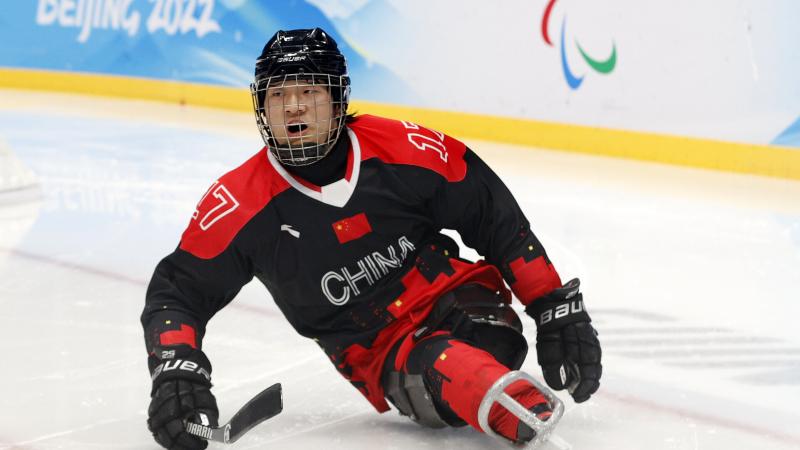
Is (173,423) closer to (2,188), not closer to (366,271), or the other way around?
(366,271)

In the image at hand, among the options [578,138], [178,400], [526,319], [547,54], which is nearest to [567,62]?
[547,54]

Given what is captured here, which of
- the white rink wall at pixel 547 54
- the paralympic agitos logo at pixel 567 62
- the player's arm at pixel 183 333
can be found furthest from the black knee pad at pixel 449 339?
the paralympic agitos logo at pixel 567 62

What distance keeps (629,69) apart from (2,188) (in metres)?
3.28

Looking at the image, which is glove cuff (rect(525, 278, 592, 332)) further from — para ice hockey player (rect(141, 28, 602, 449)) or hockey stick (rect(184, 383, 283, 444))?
hockey stick (rect(184, 383, 283, 444))

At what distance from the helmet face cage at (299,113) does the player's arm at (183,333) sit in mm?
214

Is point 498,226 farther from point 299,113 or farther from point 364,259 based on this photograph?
point 299,113

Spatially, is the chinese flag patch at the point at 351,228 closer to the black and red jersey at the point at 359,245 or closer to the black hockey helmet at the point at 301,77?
the black and red jersey at the point at 359,245

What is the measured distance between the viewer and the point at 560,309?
2.18 metres

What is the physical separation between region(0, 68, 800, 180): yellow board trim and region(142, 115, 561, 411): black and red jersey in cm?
390

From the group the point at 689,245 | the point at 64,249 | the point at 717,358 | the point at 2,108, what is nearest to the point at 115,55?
the point at 2,108

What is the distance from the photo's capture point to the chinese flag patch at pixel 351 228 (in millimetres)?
2158

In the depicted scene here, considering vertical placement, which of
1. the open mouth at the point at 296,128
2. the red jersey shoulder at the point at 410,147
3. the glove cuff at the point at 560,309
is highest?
the open mouth at the point at 296,128

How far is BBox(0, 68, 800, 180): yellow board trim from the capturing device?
5887 millimetres

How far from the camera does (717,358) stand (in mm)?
2885
